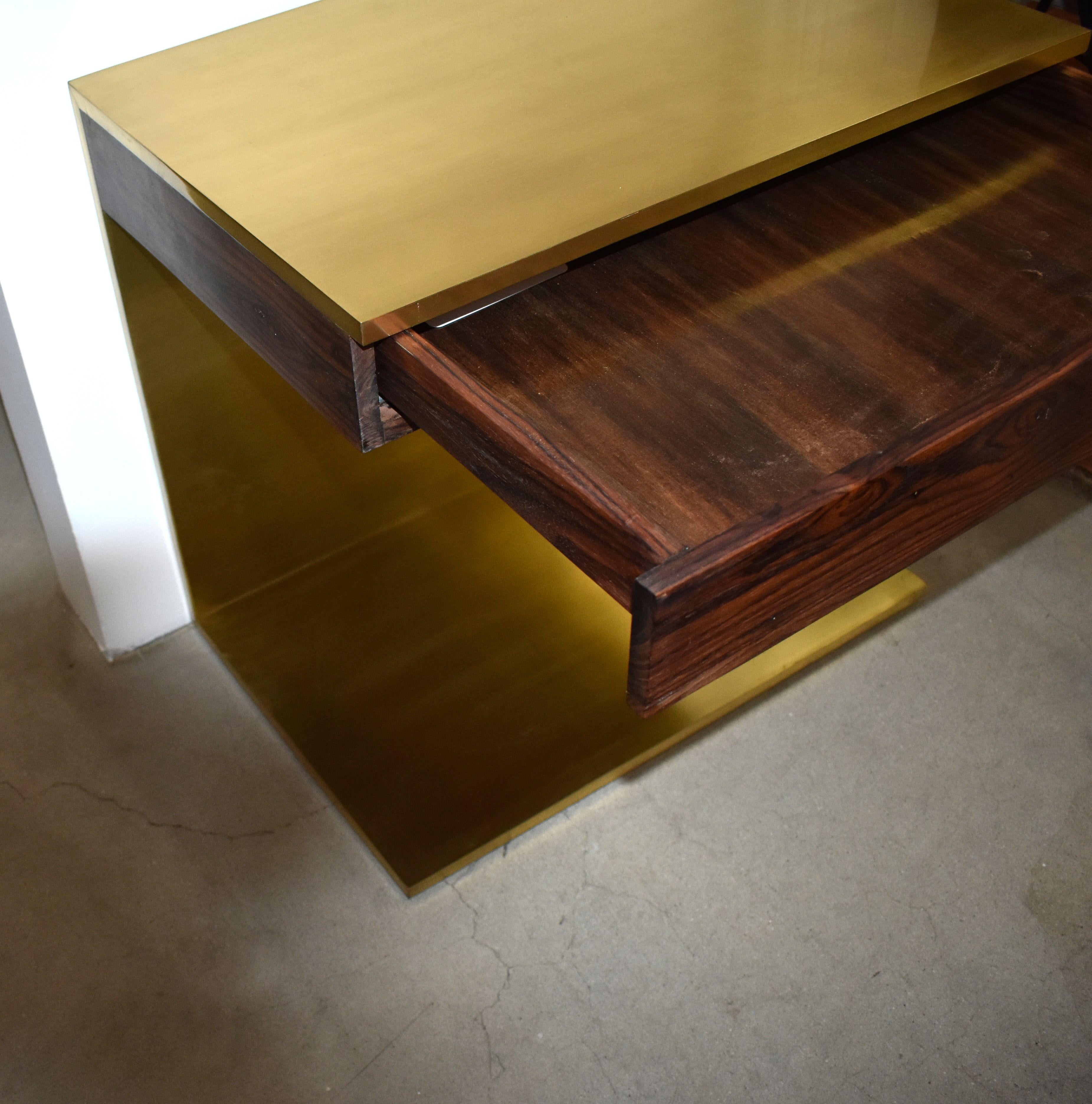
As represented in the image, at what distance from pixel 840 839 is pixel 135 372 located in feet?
2.67

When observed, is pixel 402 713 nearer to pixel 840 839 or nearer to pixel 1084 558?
pixel 840 839

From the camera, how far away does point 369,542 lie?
1422mm

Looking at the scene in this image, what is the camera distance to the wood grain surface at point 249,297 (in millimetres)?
790

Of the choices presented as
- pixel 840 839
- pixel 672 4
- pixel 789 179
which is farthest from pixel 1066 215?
pixel 840 839

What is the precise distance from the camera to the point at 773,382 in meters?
0.76

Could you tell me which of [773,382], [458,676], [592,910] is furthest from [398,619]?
[773,382]

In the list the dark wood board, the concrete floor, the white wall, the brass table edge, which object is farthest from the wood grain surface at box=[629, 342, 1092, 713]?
the white wall

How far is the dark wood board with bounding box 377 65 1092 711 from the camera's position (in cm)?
68

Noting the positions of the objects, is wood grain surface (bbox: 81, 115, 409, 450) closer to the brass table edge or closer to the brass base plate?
the brass table edge

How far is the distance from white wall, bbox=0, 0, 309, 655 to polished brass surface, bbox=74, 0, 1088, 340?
33 mm

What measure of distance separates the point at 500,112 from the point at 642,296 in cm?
20

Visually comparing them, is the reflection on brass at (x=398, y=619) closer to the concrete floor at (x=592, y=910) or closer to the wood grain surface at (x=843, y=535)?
the concrete floor at (x=592, y=910)

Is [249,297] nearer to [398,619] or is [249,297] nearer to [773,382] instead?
[773,382]


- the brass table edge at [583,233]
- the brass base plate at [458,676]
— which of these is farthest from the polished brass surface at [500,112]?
the brass base plate at [458,676]
